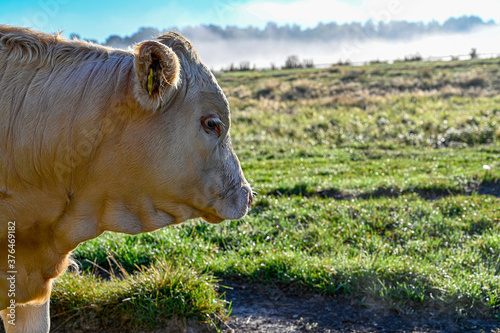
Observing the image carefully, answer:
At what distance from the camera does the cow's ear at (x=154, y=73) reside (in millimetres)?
2188

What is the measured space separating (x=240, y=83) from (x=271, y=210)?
83.4 feet

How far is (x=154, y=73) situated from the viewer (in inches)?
88.1

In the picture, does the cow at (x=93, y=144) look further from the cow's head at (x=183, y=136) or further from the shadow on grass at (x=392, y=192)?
the shadow on grass at (x=392, y=192)

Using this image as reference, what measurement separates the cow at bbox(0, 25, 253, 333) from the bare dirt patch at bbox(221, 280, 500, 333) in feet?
6.09

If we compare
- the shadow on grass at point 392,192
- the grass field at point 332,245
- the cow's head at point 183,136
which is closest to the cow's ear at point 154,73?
the cow's head at point 183,136

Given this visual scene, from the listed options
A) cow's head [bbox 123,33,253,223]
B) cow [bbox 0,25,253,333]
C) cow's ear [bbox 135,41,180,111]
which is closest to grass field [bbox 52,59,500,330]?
cow [bbox 0,25,253,333]

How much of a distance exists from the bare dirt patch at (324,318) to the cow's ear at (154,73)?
7.84 feet

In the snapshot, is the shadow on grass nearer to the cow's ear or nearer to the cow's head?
the cow's head

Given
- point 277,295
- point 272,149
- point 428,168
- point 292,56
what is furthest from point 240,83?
point 277,295

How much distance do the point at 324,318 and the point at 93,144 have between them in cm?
268

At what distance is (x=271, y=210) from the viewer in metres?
6.66

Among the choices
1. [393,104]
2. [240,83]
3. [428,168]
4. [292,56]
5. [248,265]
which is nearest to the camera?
[248,265]

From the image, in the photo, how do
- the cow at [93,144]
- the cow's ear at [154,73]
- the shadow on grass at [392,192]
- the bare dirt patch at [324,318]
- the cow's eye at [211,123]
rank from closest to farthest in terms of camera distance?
the cow's ear at [154,73] < the cow at [93,144] < the cow's eye at [211,123] < the bare dirt patch at [324,318] < the shadow on grass at [392,192]

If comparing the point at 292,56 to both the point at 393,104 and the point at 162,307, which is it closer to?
the point at 393,104
